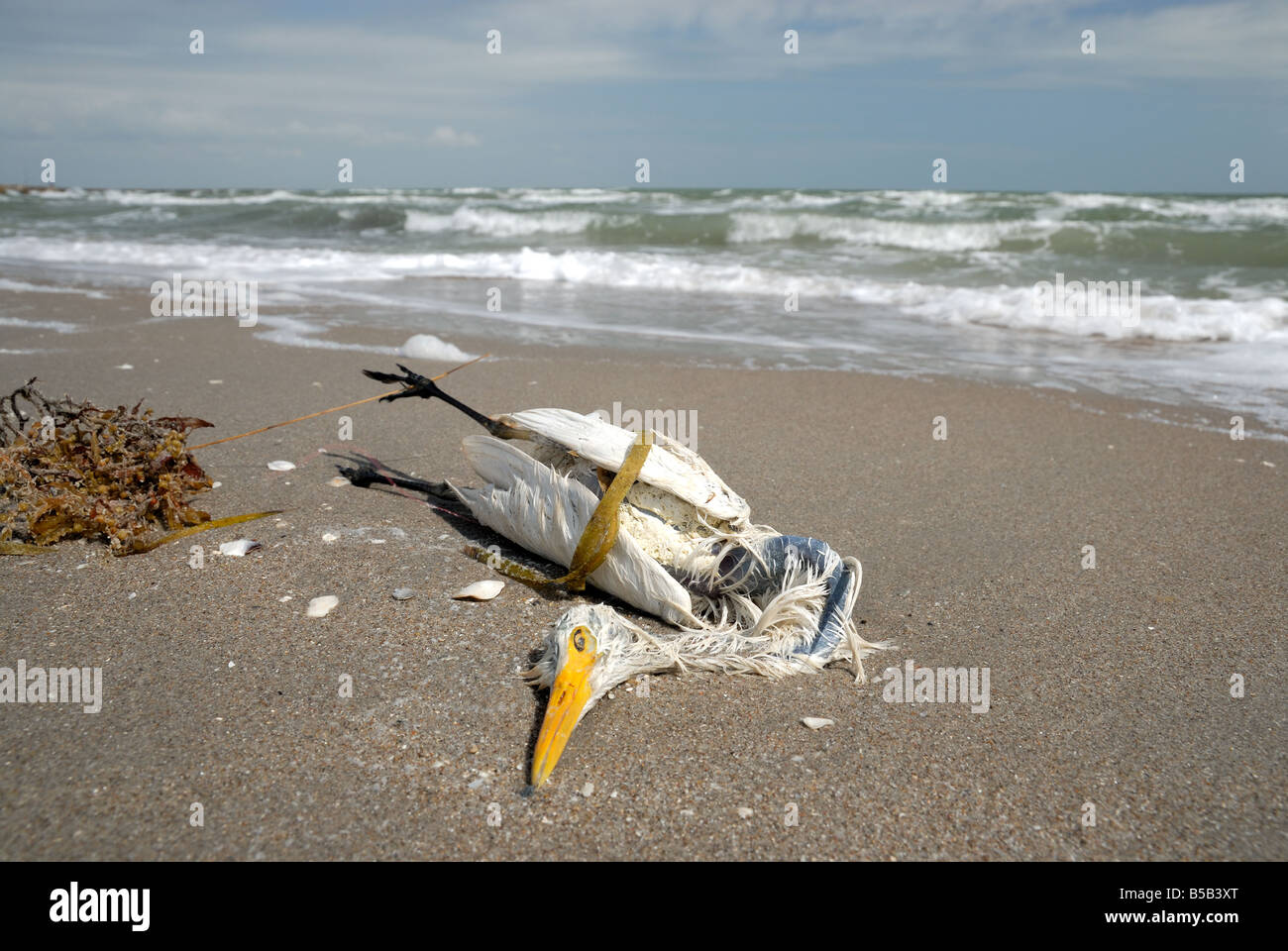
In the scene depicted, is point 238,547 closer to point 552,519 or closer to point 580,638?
point 552,519

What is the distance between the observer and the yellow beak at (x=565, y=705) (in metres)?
1.92

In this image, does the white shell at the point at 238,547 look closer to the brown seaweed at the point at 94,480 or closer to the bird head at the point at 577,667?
the brown seaweed at the point at 94,480

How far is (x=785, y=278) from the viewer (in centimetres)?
1161

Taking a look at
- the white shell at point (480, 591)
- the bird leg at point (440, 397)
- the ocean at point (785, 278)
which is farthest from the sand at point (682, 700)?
the ocean at point (785, 278)

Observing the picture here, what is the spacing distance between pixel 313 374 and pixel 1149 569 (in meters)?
4.89

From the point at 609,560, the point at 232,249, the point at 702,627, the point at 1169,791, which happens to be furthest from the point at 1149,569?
the point at 232,249

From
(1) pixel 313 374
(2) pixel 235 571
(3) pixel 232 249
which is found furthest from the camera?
(3) pixel 232 249

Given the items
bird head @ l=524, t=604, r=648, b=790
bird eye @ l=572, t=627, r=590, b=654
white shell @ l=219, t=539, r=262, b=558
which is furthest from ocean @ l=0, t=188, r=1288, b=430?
bird eye @ l=572, t=627, r=590, b=654

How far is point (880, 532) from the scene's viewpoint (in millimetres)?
3486

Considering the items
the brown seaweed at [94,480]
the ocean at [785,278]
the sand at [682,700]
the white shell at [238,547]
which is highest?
the ocean at [785,278]

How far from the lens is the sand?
1.82m

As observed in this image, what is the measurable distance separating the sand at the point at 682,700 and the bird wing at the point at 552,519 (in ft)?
0.65

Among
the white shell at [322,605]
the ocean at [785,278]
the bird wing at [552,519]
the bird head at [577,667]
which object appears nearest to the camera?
the bird head at [577,667]
